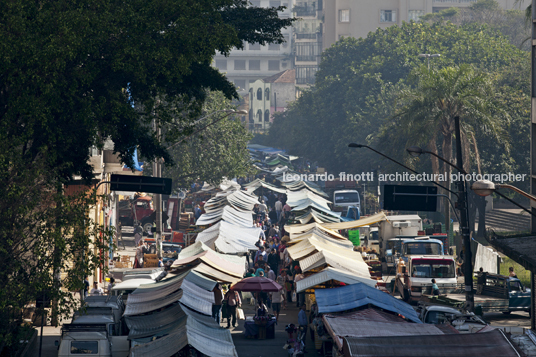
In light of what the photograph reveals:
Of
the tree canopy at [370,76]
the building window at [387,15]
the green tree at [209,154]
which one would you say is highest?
the building window at [387,15]

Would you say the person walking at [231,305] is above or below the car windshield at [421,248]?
below

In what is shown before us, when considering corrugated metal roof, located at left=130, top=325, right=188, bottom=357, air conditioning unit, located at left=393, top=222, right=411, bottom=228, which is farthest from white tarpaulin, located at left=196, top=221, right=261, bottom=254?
corrugated metal roof, located at left=130, top=325, right=188, bottom=357

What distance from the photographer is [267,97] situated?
14738cm

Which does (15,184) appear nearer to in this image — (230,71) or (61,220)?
(61,220)

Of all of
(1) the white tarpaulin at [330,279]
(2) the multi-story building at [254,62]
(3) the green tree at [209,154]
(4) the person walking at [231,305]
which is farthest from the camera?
(2) the multi-story building at [254,62]

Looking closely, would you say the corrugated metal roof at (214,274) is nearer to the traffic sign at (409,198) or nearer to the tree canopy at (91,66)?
the tree canopy at (91,66)

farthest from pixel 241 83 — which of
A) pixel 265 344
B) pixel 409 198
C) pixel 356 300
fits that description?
pixel 356 300

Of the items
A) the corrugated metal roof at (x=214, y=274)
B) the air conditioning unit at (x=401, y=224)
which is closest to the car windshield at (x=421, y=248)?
the air conditioning unit at (x=401, y=224)

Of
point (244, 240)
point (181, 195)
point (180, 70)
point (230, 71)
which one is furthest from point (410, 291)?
point (230, 71)

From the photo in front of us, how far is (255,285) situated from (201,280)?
1711 millimetres

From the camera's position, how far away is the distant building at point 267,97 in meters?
147

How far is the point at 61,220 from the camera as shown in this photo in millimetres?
14844

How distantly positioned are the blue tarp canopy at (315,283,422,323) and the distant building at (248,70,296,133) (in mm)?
127138

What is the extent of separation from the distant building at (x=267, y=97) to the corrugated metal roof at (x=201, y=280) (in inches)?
4890
